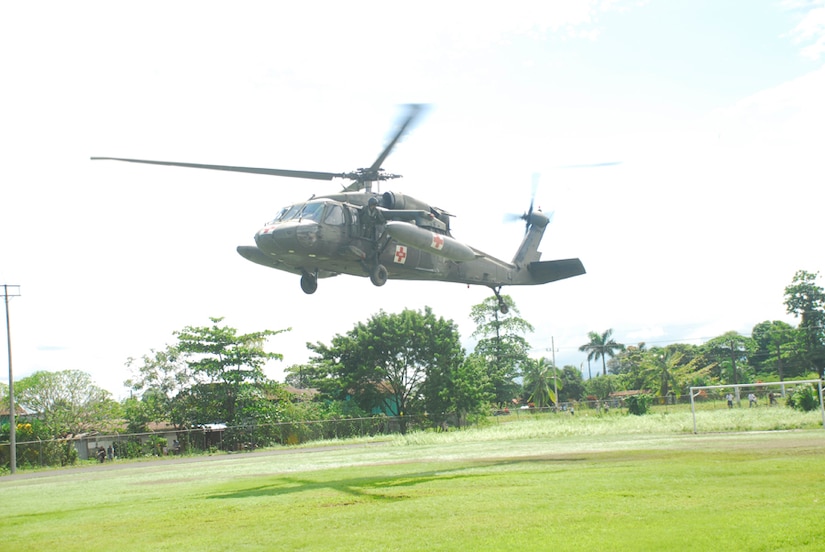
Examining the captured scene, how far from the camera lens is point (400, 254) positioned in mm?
22766

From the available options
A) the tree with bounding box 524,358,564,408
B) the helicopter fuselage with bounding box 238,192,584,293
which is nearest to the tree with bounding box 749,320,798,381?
the tree with bounding box 524,358,564,408

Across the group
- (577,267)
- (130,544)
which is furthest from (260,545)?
(577,267)

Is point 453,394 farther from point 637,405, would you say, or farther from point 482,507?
point 482,507

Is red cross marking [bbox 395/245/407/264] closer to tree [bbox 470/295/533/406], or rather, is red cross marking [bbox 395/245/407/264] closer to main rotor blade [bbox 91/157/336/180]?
main rotor blade [bbox 91/157/336/180]

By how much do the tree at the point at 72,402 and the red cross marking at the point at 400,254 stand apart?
127ft

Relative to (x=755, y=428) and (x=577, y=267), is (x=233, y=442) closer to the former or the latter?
(x=577, y=267)

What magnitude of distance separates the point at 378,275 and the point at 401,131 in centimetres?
449

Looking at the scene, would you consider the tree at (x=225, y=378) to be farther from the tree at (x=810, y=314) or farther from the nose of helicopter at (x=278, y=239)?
the tree at (x=810, y=314)

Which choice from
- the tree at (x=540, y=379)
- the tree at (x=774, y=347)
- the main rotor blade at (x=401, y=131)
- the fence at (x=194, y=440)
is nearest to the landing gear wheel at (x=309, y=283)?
the main rotor blade at (x=401, y=131)

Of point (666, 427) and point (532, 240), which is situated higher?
point (532, 240)

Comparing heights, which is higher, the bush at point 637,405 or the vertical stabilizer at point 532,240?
the vertical stabilizer at point 532,240

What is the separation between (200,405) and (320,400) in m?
10.0

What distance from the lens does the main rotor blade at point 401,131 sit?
1856 centimetres

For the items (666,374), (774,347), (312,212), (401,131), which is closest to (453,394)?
(666,374)
